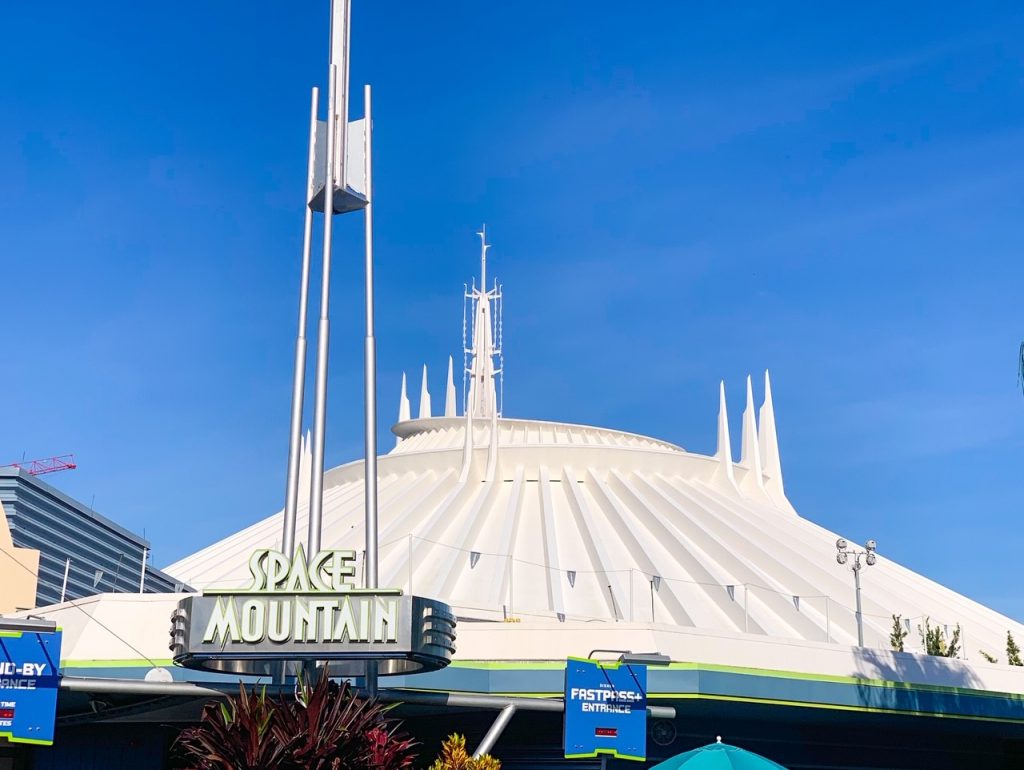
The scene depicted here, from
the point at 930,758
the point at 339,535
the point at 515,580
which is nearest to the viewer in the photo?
the point at 930,758

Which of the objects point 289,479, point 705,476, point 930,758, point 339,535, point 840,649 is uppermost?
point 705,476

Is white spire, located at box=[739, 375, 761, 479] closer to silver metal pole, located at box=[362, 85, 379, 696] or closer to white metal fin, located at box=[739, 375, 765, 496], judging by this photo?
white metal fin, located at box=[739, 375, 765, 496]

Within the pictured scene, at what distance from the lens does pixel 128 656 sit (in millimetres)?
25359

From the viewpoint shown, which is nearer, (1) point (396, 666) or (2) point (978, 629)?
(1) point (396, 666)

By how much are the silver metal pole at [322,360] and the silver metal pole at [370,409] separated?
2.10 ft

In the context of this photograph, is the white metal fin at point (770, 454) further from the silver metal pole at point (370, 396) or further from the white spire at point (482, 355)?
the silver metal pole at point (370, 396)

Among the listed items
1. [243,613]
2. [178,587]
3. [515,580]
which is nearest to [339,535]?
[178,587]

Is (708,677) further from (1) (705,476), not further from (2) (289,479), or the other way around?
(1) (705,476)

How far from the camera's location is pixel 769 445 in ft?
172

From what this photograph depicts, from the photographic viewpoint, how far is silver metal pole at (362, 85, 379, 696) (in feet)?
72.3

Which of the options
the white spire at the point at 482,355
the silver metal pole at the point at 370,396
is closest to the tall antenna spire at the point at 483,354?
the white spire at the point at 482,355

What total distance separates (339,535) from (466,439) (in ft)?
19.1

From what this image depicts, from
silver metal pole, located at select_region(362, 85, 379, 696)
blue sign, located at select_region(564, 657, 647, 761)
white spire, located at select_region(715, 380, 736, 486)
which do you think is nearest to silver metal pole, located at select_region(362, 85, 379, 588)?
silver metal pole, located at select_region(362, 85, 379, 696)

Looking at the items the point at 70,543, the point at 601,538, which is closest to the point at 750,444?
the point at 601,538
